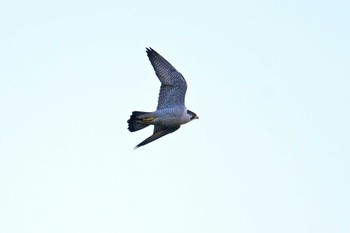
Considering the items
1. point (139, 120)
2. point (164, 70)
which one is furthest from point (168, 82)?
point (139, 120)

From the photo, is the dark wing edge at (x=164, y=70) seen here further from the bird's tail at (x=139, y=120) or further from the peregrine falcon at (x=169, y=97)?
the bird's tail at (x=139, y=120)

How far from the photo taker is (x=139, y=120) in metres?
23.3

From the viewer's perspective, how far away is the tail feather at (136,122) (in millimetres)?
23188

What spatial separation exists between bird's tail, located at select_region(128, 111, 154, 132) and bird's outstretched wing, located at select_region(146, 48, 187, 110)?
0.85m

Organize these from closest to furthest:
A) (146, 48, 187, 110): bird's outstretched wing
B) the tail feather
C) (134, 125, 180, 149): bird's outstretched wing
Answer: the tail feather, (146, 48, 187, 110): bird's outstretched wing, (134, 125, 180, 149): bird's outstretched wing

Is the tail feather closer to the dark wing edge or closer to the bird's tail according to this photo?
the bird's tail

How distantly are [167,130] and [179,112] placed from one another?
1.01 m

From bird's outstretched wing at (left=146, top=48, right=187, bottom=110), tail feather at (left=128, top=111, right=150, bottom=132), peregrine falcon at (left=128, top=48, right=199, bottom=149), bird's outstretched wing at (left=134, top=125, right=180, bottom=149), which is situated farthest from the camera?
bird's outstretched wing at (left=134, top=125, right=180, bottom=149)

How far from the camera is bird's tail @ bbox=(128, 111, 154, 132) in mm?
23203

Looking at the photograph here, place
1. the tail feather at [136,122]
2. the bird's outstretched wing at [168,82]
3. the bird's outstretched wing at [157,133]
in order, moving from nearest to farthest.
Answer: the tail feather at [136,122]
the bird's outstretched wing at [168,82]
the bird's outstretched wing at [157,133]

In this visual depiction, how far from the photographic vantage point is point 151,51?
24016mm

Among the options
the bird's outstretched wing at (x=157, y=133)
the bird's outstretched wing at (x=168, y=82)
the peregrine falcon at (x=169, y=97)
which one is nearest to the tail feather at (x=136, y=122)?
the peregrine falcon at (x=169, y=97)

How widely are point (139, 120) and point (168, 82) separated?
5.84ft

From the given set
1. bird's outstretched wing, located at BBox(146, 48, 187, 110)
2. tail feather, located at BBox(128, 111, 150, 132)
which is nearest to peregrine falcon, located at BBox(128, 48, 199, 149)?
bird's outstretched wing, located at BBox(146, 48, 187, 110)
